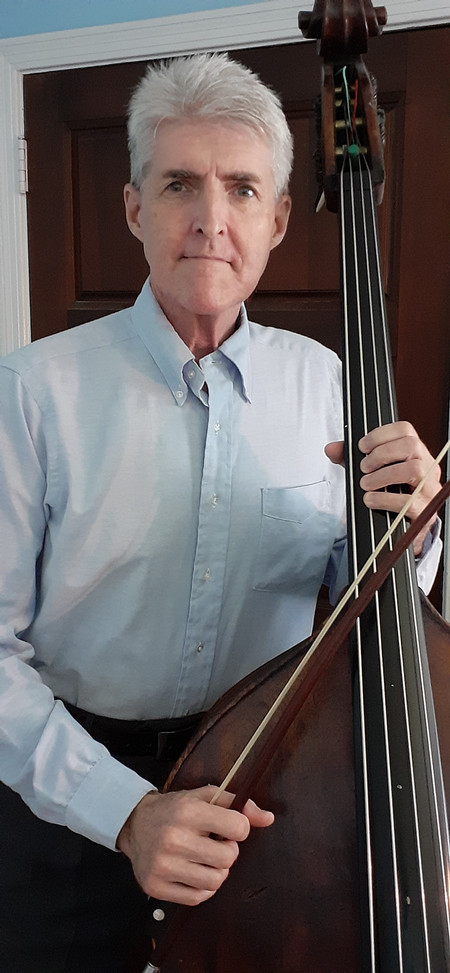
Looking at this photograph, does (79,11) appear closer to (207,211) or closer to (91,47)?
(91,47)

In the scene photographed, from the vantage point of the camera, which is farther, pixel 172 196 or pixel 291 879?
pixel 172 196

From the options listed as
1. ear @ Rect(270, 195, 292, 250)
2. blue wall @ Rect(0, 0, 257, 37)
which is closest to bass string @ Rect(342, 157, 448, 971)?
ear @ Rect(270, 195, 292, 250)

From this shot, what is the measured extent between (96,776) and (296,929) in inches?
10.2

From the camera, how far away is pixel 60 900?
3.15ft

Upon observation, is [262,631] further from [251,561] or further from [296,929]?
[296,929]

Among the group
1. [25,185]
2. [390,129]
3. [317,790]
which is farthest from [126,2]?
[317,790]

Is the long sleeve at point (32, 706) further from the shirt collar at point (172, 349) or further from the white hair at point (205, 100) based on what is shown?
the white hair at point (205, 100)

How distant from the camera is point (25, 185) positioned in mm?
1874

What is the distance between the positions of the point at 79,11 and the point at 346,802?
1.87 m

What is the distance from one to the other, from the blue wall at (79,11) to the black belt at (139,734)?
1534 millimetres

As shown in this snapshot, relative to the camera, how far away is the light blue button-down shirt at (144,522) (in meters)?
0.91

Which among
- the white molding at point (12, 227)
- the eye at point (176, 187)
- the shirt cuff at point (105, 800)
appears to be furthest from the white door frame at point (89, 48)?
the shirt cuff at point (105, 800)

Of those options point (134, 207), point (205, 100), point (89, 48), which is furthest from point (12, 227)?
point (205, 100)

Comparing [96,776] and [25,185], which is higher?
[25,185]
